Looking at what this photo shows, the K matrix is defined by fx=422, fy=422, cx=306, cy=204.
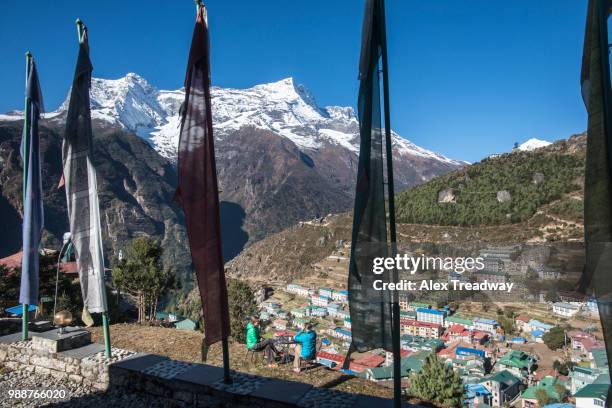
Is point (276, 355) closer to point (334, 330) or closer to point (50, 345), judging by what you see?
point (50, 345)

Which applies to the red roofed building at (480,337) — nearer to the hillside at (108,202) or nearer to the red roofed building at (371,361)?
the red roofed building at (371,361)

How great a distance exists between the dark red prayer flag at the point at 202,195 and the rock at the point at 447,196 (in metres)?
77.0

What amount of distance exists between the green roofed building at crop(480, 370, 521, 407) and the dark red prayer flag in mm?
29843

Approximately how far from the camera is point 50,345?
648 centimetres

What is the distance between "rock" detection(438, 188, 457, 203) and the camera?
77500mm

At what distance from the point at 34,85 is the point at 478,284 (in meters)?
7.64

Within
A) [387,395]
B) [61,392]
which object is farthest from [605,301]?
[61,392]

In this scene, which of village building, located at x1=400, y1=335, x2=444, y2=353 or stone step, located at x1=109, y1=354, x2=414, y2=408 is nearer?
stone step, located at x1=109, y1=354, x2=414, y2=408

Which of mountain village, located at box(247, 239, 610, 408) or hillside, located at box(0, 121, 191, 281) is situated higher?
hillside, located at box(0, 121, 191, 281)

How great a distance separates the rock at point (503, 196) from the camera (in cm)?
6775

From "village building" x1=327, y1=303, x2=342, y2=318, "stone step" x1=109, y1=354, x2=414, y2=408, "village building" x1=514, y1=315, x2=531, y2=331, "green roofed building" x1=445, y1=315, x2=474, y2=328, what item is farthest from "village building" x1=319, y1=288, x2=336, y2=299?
"stone step" x1=109, y1=354, x2=414, y2=408

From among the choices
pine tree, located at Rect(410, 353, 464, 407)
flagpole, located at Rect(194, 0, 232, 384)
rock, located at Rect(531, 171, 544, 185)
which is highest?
rock, located at Rect(531, 171, 544, 185)

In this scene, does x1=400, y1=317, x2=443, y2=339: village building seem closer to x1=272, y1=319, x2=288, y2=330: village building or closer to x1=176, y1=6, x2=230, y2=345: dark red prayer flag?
x1=272, y1=319, x2=288, y2=330: village building

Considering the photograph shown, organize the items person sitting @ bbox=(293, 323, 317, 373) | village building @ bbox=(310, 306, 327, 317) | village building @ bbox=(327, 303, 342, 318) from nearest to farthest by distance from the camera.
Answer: person sitting @ bbox=(293, 323, 317, 373), village building @ bbox=(310, 306, 327, 317), village building @ bbox=(327, 303, 342, 318)
